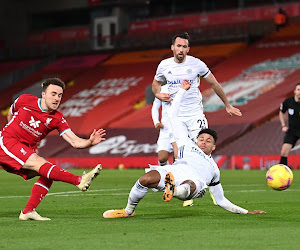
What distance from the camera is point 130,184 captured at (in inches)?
584

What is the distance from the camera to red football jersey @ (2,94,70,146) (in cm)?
791

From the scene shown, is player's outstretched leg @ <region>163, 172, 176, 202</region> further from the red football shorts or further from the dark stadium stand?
the dark stadium stand

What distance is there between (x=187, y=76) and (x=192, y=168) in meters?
2.65

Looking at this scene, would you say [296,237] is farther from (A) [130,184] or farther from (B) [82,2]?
(B) [82,2]

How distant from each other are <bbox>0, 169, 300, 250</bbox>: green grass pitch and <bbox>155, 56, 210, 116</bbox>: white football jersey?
1394 mm

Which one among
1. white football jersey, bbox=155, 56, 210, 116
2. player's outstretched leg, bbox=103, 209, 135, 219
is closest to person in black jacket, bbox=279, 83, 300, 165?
white football jersey, bbox=155, 56, 210, 116

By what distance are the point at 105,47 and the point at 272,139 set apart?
17472 mm

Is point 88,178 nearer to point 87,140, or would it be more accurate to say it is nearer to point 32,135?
point 87,140

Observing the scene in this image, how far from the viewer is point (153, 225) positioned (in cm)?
707

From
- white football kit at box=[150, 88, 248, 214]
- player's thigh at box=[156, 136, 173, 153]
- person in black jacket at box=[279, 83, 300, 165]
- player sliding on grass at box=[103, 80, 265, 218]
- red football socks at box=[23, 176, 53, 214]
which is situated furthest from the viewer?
person in black jacket at box=[279, 83, 300, 165]

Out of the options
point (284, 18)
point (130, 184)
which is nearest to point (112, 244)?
point (130, 184)

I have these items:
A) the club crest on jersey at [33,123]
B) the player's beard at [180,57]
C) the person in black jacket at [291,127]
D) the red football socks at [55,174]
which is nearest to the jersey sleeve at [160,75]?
the player's beard at [180,57]

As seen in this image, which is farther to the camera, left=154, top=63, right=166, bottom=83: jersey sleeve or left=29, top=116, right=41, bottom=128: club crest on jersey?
left=154, top=63, right=166, bottom=83: jersey sleeve

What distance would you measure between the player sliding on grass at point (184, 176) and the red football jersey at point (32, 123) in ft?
3.63
